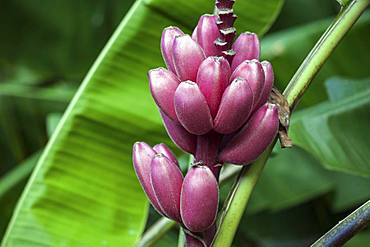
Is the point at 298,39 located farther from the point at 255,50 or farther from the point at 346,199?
the point at 255,50

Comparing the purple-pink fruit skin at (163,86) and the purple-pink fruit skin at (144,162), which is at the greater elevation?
the purple-pink fruit skin at (163,86)

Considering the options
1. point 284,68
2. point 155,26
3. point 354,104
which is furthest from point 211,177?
point 284,68

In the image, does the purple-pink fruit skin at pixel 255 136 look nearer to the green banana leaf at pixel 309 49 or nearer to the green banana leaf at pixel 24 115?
the green banana leaf at pixel 309 49

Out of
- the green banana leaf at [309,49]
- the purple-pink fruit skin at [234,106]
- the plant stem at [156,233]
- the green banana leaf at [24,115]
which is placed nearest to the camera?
the purple-pink fruit skin at [234,106]

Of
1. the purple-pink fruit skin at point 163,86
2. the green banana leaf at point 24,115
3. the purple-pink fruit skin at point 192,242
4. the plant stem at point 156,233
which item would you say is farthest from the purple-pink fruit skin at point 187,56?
the green banana leaf at point 24,115

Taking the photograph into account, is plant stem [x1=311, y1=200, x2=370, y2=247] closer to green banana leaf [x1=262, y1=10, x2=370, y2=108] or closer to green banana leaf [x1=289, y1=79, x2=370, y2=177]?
green banana leaf [x1=289, y1=79, x2=370, y2=177]

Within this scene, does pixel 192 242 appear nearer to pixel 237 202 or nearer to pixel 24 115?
pixel 237 202
